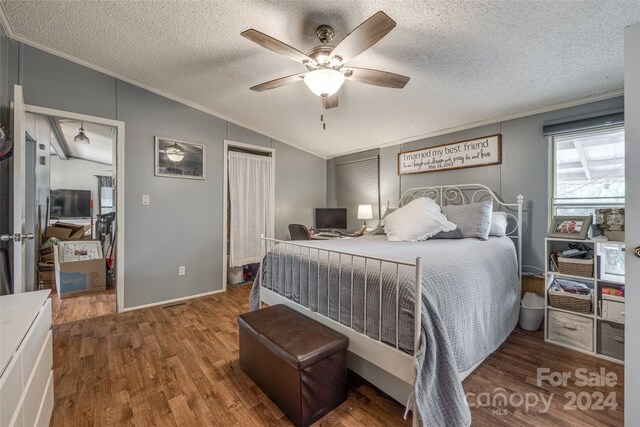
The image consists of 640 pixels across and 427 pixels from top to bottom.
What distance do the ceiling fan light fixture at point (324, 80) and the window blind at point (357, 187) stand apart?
2561 mm

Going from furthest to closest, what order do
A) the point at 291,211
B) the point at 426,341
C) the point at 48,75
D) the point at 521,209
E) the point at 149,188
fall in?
the point at 291,211, the point at 149,188, the point at 521,209, the point at 48,75, the point at 426,341

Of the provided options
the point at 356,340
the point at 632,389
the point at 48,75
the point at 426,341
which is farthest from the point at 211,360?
the point at 48,75

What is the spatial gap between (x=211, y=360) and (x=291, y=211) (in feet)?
9.04

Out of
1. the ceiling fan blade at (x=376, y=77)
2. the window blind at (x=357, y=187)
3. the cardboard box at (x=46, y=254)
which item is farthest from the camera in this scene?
the window blind at (x=357, y=187)

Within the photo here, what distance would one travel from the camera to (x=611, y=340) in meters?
2.05

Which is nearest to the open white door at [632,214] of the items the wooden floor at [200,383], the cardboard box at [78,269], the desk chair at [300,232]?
the wooden floor at [200,383]

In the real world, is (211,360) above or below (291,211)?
below

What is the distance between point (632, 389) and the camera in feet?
3.75

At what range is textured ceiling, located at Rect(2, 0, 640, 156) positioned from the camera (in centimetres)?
168

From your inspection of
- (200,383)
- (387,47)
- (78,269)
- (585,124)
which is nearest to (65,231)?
(78,269)

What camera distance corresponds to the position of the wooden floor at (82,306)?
2867 millimetres

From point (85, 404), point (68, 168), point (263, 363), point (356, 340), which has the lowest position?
point (85, 404)

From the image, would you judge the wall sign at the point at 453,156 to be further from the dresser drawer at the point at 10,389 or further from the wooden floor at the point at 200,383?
the dresser drawer at the point at 10,389

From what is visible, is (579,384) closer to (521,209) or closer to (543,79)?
(521,209)
